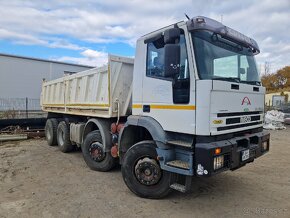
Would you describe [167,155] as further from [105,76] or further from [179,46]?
[105,76]

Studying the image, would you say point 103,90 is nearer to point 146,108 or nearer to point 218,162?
point 146,108

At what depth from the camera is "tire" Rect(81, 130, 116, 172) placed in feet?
19.6

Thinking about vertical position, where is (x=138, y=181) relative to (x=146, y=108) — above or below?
below

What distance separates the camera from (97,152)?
19.9ft

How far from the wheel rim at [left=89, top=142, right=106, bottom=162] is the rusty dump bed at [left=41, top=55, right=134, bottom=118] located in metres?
0.70

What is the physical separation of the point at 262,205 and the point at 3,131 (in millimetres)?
10094

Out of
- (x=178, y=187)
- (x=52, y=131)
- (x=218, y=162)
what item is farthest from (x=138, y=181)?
(x=52, y=131)

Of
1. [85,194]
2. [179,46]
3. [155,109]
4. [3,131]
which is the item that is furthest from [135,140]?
[3,131]

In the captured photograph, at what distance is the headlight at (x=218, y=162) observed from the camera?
3660 mm

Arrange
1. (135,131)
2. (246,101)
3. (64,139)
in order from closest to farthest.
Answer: (246,101)
(135,131)
(64,139)


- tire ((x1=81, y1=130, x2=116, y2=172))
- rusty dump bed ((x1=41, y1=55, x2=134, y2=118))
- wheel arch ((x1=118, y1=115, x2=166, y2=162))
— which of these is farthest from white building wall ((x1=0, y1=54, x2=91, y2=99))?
wheel arch ((x1=118, y1=115, x2=166, y2=162))

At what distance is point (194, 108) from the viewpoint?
3.82 m

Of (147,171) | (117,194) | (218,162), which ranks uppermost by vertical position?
(218,162)

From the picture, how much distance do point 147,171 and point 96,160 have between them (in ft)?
6.75
